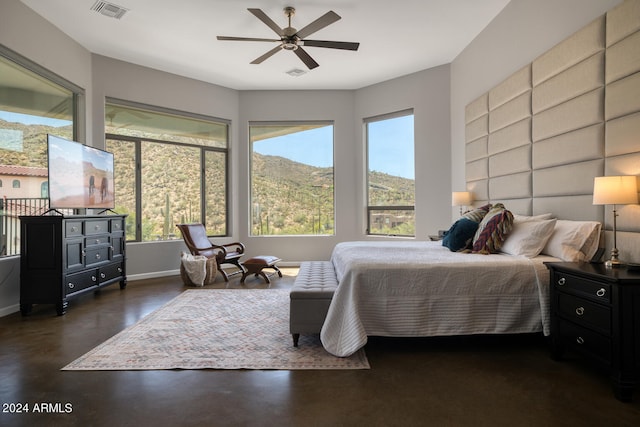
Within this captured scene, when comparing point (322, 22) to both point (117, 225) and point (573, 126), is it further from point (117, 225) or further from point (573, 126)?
point (117, 225)

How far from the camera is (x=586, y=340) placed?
2172mm

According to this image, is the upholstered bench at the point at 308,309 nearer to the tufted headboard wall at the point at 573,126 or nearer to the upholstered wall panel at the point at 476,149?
the tufted headboard wall at the point at 573,126

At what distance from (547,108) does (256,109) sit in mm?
4815

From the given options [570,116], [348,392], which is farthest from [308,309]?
[570,116]

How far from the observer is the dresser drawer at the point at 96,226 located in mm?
4148

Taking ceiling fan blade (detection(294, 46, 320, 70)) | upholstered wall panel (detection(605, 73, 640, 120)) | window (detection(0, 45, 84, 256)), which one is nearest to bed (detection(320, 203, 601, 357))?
upholstered wall panel (detection(605, 73, 640, 120))

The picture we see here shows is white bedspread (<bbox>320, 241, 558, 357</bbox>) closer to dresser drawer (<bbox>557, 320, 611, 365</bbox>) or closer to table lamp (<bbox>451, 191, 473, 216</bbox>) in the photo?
dresser drawer (<bbox>557, 320, 611, 365</bbox>)

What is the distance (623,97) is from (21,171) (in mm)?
5486

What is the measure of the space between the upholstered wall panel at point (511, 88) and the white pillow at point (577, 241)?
1.50 m

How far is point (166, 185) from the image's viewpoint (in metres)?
6.00

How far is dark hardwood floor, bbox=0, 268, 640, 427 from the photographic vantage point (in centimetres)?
183

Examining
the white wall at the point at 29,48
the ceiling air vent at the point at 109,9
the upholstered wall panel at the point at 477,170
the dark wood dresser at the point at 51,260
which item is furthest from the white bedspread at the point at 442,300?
the ceiling air vent at the point at 109,9

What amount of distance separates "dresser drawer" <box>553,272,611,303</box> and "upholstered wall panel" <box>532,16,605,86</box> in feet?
5.61

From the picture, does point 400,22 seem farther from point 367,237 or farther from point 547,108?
point 367,237
